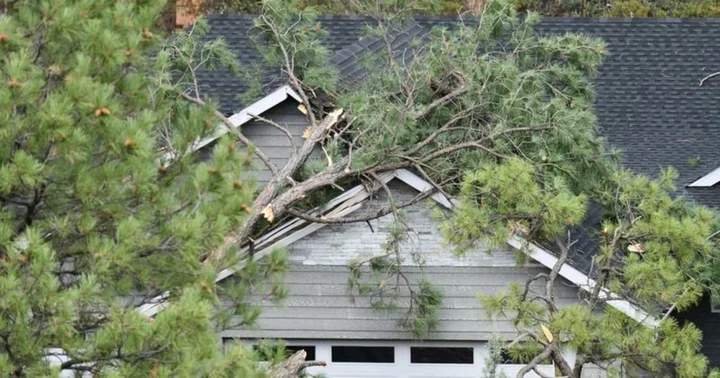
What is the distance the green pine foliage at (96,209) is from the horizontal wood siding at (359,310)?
584 cm

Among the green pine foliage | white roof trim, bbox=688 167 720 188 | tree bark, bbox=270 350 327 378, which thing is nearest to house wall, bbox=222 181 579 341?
white roof trim, bbox=688 167 720 188

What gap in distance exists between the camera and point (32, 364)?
27.1 ft

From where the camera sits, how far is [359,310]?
14680 millimetres

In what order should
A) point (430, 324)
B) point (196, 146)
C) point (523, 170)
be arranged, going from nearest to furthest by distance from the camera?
point (196, 146) → point (523, 170) → point (430, 324)

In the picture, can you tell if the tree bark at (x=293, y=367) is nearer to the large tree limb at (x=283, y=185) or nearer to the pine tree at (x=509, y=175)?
the pine tree at (x=509, y=175)

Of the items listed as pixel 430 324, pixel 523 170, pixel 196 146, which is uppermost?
pixel 196 146

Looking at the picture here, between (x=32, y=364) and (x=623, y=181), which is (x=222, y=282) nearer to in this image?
(x=623, y=181)

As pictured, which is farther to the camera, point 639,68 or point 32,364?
point 639,68

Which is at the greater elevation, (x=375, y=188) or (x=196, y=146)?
(x=196, y=146)

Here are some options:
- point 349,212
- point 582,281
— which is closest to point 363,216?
point 349,212

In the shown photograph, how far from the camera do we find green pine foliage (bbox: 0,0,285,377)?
8.11 meters

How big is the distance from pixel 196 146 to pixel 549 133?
5055 mm

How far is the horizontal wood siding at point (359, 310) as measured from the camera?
14.6 metres

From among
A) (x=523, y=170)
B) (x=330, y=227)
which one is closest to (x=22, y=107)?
(x=523, y=170)
